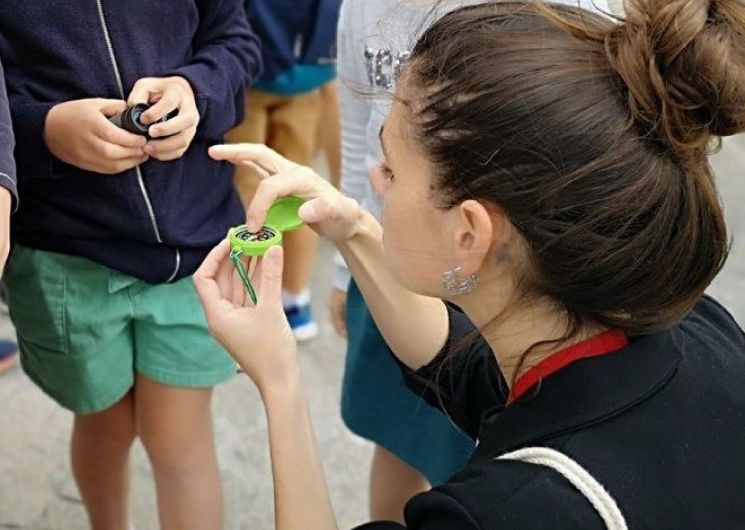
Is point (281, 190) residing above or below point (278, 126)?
above

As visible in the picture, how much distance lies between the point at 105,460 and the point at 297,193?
69cm

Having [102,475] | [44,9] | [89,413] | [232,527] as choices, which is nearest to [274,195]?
[44,9]

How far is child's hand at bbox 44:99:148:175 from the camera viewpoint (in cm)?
126

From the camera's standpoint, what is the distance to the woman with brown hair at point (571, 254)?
90 centimetres

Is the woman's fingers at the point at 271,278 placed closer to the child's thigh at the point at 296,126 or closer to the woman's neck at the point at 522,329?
the woman's neck at the point at 522,329

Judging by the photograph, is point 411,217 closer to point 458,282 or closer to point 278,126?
point 458,282

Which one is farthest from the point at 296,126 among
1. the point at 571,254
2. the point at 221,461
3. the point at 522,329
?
the point at 571,254

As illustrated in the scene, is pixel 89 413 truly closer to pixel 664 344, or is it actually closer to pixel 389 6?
pixel 389 6

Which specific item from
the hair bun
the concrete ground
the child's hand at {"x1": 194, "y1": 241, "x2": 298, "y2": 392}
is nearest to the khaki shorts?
the concrete ground

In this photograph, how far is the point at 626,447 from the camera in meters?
0.92

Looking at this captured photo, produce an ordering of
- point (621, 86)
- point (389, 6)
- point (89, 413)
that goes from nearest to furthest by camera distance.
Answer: point (621, 86) < point (389, 6) < point (89, 413)

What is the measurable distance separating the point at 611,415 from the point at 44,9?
87cm

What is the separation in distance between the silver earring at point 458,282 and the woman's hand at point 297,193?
0.23 m

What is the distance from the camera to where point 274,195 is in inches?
46.7
